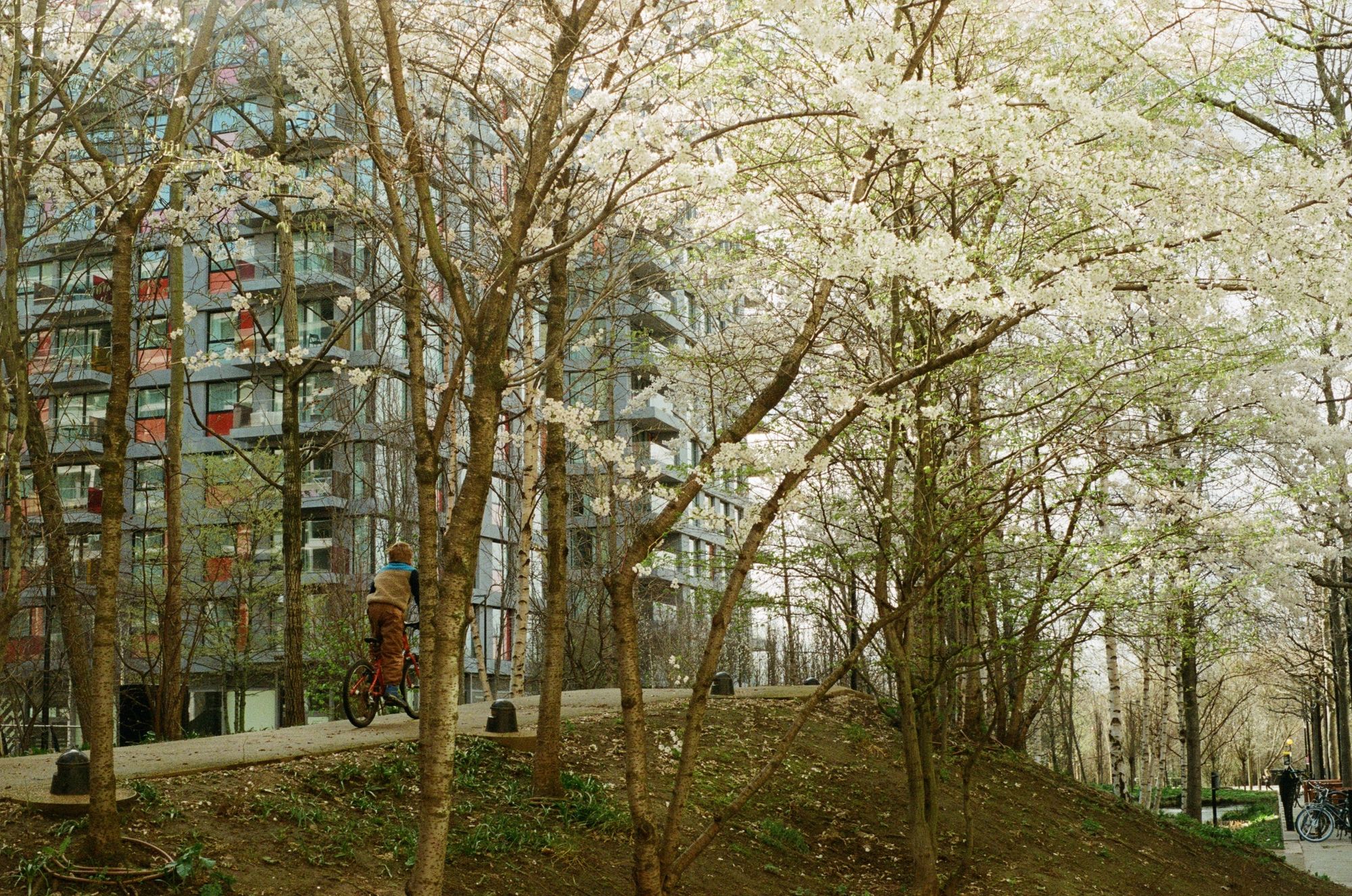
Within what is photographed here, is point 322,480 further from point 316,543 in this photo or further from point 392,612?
point 392,612

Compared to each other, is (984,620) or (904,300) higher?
(904,300)

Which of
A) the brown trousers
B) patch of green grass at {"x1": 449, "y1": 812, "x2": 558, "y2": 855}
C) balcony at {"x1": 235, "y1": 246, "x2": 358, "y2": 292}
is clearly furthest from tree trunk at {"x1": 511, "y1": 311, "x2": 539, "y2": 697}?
balcony at {"x1": 235, "y1": 246, "x2": 358, "y2": 292}

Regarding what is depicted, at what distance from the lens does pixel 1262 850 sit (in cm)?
1900

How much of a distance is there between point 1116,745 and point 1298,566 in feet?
13.6

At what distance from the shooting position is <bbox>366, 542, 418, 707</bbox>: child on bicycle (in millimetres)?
11164

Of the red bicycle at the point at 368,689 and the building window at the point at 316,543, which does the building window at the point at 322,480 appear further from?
the red bicycle at the point at 368,689

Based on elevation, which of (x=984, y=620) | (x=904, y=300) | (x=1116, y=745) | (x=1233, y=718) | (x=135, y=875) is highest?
(x=904, y=300)

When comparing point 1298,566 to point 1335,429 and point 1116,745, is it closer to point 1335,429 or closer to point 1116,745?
point 1335,429

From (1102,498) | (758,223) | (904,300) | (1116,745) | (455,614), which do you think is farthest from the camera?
(1116,745)

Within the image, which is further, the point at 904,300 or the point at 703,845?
the point at 904,300

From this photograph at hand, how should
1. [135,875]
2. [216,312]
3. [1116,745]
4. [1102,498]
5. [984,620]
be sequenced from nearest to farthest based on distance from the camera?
A: [135,875], [1102,498], [984,620], [1116,745], [216,312]

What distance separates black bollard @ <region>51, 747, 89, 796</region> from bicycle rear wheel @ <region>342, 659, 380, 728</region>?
3.73 meters

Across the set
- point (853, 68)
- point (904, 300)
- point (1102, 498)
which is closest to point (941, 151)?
point (853, 68)

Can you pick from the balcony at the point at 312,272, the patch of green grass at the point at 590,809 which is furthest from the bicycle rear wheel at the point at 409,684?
the balcony at the point at 312,272
